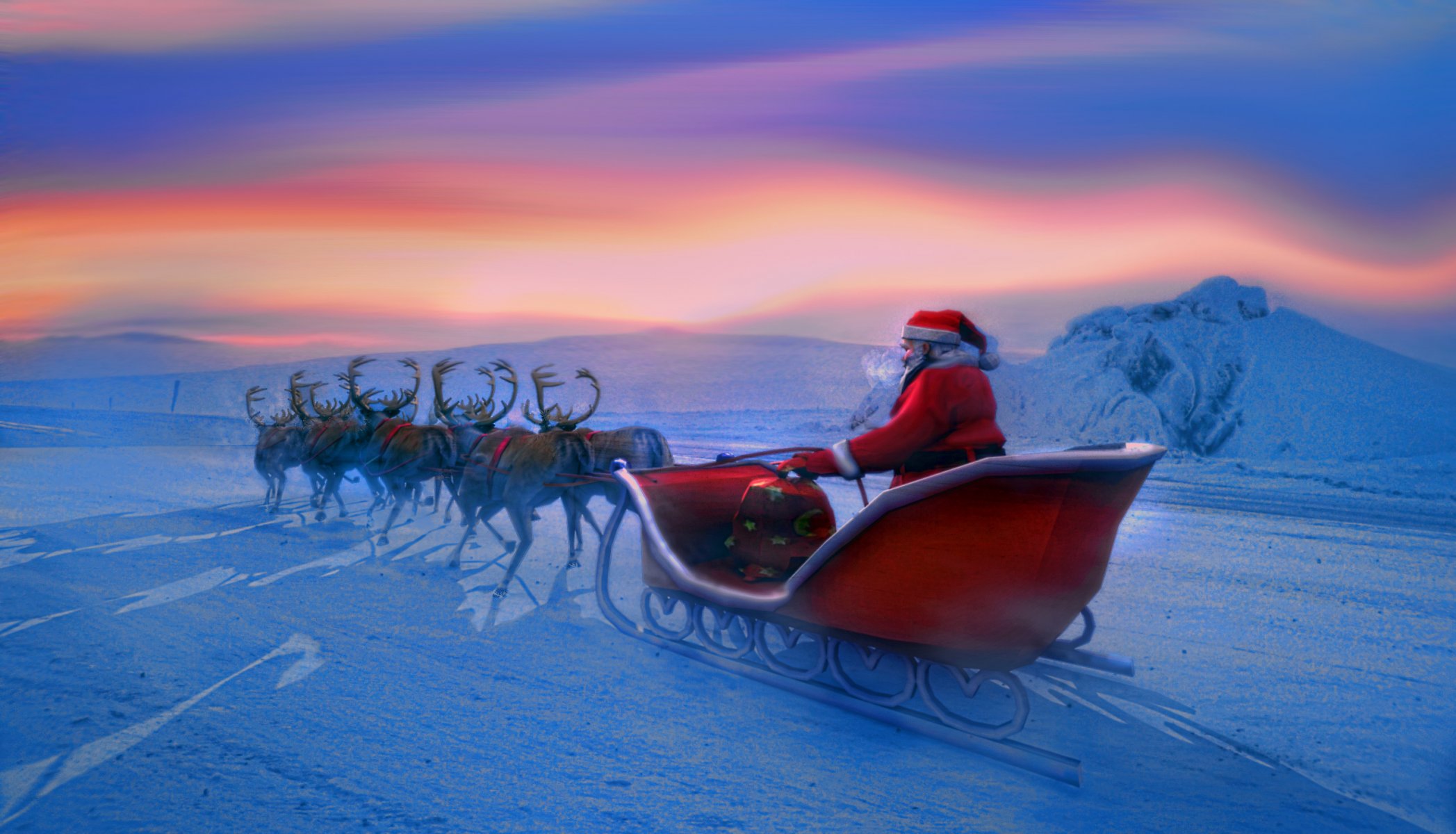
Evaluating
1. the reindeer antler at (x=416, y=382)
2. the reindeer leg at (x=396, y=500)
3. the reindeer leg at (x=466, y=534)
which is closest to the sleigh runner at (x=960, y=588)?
the reindeer leg at (x=466, y=534)

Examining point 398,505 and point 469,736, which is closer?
point 469,736

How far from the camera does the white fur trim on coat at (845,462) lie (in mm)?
3383

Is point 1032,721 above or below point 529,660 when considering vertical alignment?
above

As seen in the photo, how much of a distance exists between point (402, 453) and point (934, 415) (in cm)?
700

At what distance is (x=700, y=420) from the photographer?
3916cm

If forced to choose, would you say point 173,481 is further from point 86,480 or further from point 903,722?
point 903,722

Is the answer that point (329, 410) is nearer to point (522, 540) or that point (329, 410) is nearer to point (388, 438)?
point (388, 438)

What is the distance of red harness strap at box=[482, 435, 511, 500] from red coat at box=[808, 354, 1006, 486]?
4369mm

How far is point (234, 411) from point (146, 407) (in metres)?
8.28

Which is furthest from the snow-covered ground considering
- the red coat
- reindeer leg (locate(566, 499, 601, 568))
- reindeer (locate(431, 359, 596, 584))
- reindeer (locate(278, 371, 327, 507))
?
reindeer (locate(278, 371, 327, 507))

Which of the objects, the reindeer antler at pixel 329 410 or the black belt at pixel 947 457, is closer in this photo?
the black belt at pixel 947 457

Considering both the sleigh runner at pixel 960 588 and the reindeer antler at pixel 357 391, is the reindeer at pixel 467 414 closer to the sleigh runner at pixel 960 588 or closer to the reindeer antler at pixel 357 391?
the reindeer antler at pixel 357 391

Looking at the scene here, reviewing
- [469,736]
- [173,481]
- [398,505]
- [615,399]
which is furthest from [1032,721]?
[615,399]

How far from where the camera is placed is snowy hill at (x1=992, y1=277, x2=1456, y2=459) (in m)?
22.0
